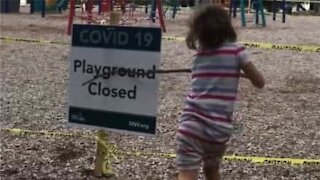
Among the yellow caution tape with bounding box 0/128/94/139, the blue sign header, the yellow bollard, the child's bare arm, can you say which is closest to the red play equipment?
the yellow caution tape with bounding box 0/128/94/139

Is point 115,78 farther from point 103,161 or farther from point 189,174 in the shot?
point 189,174

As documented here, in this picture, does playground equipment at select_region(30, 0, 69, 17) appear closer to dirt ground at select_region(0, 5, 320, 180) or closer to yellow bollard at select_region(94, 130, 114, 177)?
dirt ground at select_region(0, 5, 320, 180)

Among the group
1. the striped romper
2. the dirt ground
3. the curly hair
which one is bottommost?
the dirt ground

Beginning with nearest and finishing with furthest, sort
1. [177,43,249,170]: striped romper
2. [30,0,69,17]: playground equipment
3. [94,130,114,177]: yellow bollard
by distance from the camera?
1. [177,43,249,170]: striped romper
2. [94,130,114,177]: yellow bollard
3. [30,0,69,17]: playground equipment

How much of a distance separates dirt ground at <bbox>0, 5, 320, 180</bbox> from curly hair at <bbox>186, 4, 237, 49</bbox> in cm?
184

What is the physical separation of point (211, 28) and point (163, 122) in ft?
12.0

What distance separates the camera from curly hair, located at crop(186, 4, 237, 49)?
3.69 m

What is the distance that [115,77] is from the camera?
454 cm

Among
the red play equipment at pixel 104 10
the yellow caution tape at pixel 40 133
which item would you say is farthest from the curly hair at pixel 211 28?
the red play equipment at pixel 104 10

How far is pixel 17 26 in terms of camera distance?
19.4 meters

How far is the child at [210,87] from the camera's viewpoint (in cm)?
368

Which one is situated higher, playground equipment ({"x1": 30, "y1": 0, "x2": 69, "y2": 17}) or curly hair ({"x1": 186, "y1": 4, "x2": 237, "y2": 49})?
curly hair ({"x1": 186, "y1": 4, "x2": 237, "y2": 49})

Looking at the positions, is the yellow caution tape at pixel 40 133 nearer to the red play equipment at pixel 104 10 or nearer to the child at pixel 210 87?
the child at pixel 210 87

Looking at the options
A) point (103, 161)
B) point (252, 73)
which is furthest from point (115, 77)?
point (252, 73)
